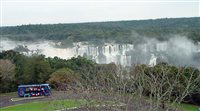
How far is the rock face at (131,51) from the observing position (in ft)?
186

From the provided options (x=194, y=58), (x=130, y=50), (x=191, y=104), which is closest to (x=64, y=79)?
(x=191, y=104)

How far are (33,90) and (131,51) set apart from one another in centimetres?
3266

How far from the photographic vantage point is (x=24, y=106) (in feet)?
95.6

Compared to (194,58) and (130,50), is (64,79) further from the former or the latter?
(130,50)

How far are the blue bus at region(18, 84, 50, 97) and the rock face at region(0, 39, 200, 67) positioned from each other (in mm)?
19486

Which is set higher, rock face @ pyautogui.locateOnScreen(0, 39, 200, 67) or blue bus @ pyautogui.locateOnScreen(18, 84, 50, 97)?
rock face @ pyautogui.locateOnScreen(0, 39, 200, 67)

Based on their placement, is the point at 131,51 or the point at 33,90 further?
the point at 131,51

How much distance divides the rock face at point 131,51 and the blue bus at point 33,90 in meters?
19.5

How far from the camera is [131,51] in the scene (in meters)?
64.4

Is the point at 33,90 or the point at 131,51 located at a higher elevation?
the point at 131,51

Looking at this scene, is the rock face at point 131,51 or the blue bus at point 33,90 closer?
the blue bus at point 33,90

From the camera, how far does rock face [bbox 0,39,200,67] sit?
186ft

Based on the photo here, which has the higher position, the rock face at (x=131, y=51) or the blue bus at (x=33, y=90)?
the rock face at (x=131, y=51)

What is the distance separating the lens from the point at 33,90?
34.2 m
